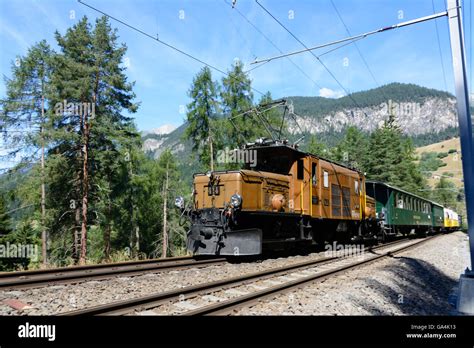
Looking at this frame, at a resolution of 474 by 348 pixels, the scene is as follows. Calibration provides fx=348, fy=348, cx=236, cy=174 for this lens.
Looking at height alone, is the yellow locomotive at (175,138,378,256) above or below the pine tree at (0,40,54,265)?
below

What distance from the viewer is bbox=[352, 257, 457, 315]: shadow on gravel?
661 centimetres

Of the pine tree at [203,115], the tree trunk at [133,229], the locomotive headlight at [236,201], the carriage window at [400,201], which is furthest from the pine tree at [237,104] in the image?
the locomotive headlight at [236,201]

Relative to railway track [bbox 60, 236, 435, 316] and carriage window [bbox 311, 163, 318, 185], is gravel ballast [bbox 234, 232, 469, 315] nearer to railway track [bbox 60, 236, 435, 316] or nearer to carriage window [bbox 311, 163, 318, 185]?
railway track [bbox 60, 236, 435, 316]

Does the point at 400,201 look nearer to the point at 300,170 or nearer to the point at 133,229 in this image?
the point at 300,170

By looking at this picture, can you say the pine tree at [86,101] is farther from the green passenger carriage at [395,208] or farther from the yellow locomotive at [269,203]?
the green passenger carriage at [395,208]

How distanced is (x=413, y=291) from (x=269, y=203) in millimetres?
4923

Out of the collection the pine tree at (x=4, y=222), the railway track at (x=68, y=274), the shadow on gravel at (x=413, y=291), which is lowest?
the shadow on gravel at (x=413, y=291)

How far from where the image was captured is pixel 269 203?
38.4 ft

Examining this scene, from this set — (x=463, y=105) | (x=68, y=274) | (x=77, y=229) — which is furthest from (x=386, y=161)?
(x=68, y=274)

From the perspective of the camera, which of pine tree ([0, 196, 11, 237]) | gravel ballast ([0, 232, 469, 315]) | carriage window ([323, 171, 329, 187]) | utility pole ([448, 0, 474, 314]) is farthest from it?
pine tree ([0, 196, 11, 237])

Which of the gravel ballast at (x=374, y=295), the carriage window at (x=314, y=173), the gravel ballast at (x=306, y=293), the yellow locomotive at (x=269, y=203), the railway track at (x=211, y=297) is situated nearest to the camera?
the railway track at (x=211, y=297)

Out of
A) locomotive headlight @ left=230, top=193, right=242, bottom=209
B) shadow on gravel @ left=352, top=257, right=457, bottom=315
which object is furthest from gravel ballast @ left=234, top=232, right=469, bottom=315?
locomotive headlight @ left=230, top=193, right=242, bottom=209

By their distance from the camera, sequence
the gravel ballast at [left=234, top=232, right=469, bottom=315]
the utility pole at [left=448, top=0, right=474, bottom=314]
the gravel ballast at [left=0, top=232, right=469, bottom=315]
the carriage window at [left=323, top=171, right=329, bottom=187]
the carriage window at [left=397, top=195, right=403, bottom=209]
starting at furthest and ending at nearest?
1. the carriage window at [left=397, top=195, right=403, bottom=209]
2. the carriage window at [left=323, top=171, right=329, bottom=187]
3. the utility pole at [left=448, top=0, right=474, bottom=314]
4. the gravel ballast at [left=234, top=232, right=469, bottom=315]
5. the gravel ballast at [left=0, top=232, right=469, bottom=315]

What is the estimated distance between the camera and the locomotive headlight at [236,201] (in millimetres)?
10188
